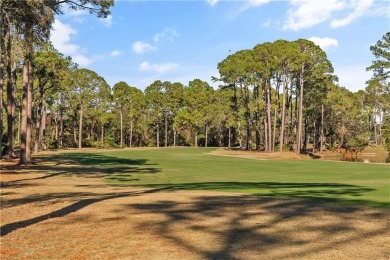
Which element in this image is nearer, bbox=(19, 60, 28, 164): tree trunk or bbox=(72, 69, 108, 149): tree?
bbox=(19, 60, 28, 164): tree trunk

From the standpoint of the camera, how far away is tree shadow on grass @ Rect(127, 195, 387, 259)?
23.4 ft

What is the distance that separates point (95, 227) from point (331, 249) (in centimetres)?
512

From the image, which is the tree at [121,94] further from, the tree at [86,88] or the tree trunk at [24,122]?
the tree trunk at [24,122]

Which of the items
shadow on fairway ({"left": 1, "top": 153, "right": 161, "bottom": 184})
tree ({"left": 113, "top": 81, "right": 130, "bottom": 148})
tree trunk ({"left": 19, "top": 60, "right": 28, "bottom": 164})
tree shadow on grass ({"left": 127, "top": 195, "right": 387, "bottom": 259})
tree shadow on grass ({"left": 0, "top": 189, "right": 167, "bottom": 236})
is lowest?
shadow on fairway ({"left": 1, "top": 153, "right": 161, "bottom": 184})

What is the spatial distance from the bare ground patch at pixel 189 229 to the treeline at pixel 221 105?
18.8 meters

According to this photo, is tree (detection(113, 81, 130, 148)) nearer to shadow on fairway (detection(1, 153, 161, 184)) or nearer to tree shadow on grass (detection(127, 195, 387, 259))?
shadow on fairway (detection(1, 153, 161, 184))

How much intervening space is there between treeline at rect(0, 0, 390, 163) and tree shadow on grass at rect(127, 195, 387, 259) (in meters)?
20.4

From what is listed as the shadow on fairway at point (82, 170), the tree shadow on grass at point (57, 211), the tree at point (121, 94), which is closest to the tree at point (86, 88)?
the tree at point (121, 94)

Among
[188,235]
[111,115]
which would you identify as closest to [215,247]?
[188,235]

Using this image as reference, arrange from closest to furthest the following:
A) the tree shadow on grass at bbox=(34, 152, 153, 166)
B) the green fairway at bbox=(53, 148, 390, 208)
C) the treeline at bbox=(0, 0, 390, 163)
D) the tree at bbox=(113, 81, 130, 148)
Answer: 1. the green fairway at bbox=(53, 148, 390, 208)
2. the tree shadow on grass at bbox=(34, 152, 153, 166)
3. the treeline at bbox=(0, 0, 390, 163)
4. the tree at bbox=(113, 81, 130, 148)

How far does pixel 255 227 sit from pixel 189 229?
152 centimetres

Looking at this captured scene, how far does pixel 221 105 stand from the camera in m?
93.3

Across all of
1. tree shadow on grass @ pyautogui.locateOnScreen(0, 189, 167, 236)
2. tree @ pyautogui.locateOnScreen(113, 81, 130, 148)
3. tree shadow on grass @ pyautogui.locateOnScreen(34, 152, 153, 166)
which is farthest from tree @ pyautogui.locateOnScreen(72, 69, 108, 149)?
tree shadow on grass @ pyautogui.locateOnScreen(0, 189, 167, 236)

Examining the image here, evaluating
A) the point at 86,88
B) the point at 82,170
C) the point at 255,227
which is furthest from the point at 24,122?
the point at 86,88
